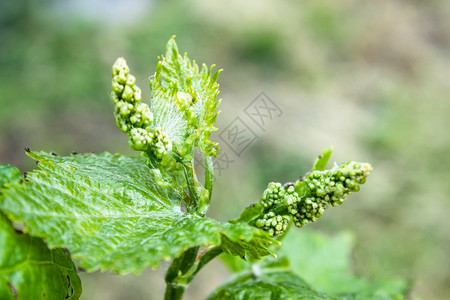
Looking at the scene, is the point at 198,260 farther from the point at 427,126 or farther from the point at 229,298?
the point at 427,126

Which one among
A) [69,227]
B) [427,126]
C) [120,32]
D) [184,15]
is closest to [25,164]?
[120,32]

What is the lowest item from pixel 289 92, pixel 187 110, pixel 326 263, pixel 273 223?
pixel 273 223

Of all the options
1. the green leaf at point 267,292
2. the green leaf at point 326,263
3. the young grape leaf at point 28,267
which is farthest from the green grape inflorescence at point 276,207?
→ the green leaf at point 326,263

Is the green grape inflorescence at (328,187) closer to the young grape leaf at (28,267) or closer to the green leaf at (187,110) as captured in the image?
the green leaf at (187,110)

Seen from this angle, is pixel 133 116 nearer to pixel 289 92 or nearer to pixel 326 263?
pixel 326 263

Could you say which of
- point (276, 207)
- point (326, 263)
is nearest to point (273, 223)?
point (276, 207)

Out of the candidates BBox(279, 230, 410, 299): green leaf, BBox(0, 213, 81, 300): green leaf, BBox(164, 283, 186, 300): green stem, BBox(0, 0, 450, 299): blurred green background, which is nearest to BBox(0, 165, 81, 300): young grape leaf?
BBox(0, 213, 81, 300): green leaf

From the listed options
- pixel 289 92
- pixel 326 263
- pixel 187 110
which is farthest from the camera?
pixel 289 92
